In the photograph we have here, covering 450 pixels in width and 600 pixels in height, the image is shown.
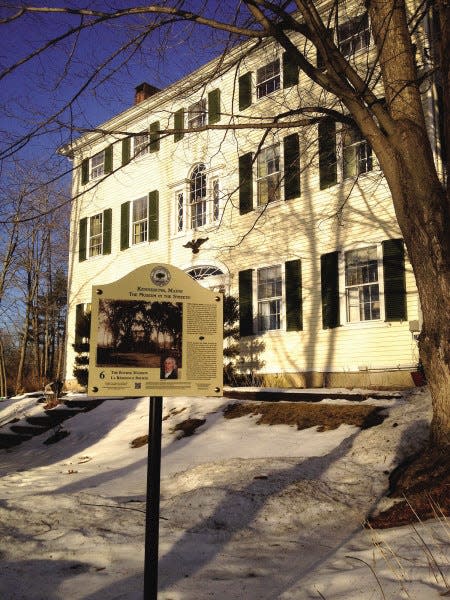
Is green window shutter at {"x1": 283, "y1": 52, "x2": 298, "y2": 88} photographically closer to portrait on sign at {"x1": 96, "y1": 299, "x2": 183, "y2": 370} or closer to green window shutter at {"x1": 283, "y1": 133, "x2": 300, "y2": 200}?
green window shutter at {"x1": 283, "y1": 133, "x2": 300, "y2": 200}

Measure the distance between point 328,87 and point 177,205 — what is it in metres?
12.1

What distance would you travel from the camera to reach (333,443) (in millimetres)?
7355

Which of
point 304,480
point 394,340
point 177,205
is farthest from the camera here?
point 177,205

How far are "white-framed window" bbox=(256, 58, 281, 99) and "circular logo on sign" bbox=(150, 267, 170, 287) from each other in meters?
13.3

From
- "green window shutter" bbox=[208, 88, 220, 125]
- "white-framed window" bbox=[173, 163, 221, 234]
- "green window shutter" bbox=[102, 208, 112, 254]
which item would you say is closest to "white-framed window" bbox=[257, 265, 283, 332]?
"white-framed window" bbox=[173, 163, 221, 234]

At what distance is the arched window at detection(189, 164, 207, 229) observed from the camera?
1747 cm

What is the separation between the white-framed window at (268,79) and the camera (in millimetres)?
15594

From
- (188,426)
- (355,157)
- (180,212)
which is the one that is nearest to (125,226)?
(180,212)

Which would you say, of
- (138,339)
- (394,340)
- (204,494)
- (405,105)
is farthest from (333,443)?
(394,340)

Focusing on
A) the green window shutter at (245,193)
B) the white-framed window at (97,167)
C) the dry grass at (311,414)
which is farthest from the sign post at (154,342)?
the white-framed window at (97,167)

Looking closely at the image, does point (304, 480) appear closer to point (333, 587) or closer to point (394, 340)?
point (333, 587)

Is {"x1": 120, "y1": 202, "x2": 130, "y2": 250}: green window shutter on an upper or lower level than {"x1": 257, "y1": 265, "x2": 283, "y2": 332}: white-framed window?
upper

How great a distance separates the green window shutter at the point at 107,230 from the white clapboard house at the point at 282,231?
41mm

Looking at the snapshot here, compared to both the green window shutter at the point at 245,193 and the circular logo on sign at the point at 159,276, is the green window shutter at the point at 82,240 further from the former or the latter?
the circular logo on sign at the point at 159,276
